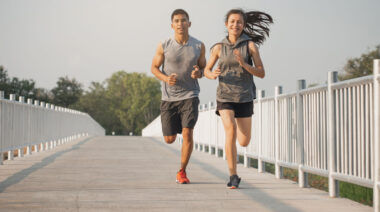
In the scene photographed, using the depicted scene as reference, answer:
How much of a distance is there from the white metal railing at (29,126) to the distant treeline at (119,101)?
366 feet

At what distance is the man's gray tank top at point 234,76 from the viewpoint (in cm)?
689

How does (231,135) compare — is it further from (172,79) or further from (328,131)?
(328,131)

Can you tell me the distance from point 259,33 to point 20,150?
7369 mm

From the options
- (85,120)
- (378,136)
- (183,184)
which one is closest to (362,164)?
(378,136)

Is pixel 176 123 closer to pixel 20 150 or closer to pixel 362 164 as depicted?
pixel 362 164

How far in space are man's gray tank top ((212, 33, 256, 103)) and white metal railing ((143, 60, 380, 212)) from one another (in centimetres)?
76

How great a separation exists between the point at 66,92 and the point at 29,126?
122690 millimetres

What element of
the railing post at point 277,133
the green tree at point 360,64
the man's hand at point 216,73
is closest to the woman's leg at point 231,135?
the man's hand at point 216,73

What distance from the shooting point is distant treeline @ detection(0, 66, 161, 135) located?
13362cm

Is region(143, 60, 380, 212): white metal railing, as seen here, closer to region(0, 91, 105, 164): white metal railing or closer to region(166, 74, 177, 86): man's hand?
region(166, 74, 177, 86): man's hand

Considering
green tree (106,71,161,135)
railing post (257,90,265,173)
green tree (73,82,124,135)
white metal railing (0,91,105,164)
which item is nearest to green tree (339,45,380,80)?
white metal railing (0,91,105,164)

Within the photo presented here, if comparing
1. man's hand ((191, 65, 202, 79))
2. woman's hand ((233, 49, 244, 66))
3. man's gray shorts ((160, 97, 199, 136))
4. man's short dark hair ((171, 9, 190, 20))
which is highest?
man's short dark hair ((171, 9, 190, 20))

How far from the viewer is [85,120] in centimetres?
3216

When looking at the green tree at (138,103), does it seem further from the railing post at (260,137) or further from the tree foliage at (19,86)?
the railing post at (260,137)
